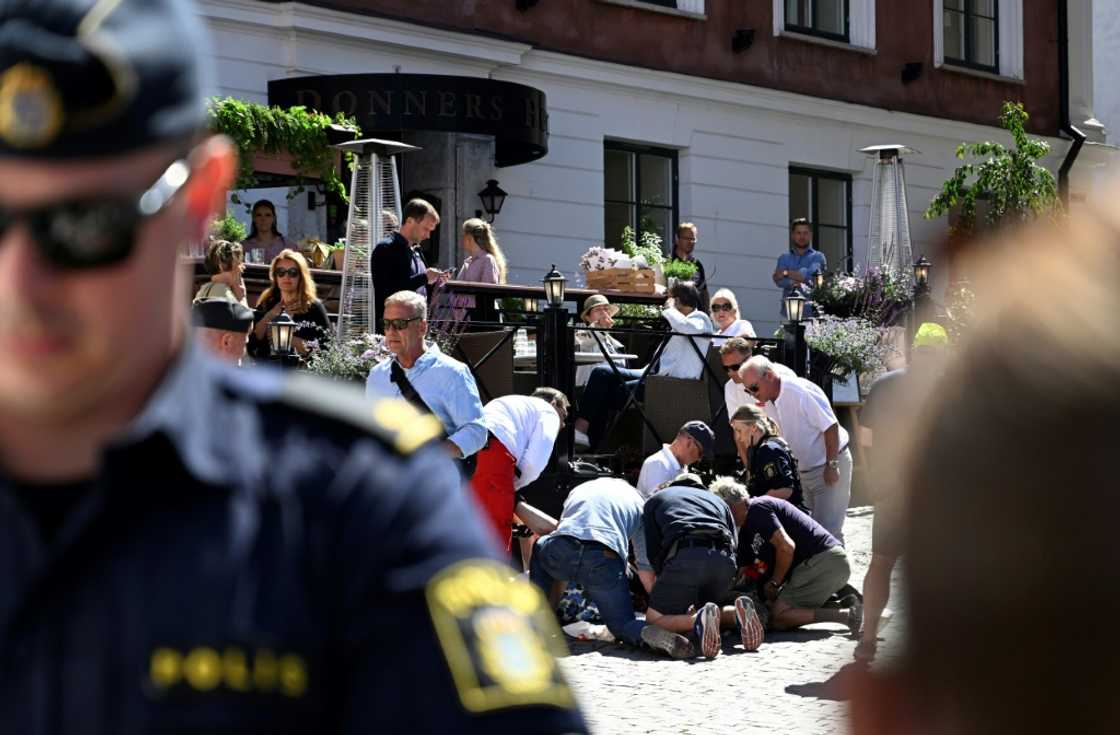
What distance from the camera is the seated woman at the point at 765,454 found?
11820 mm

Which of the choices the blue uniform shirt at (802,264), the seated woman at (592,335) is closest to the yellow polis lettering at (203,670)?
the seated woman at (592,335)

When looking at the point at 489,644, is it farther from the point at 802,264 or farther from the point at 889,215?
the point at 889,215

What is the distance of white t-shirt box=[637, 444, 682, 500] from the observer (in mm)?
12086

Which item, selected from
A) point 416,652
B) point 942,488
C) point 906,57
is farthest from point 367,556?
point 906,57

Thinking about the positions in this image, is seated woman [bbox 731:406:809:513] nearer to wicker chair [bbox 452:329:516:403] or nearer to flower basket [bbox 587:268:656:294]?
wicker chair [bbox 452:329:516:403]

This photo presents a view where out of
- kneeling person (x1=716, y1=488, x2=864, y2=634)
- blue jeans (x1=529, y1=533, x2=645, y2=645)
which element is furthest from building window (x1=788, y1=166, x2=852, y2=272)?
blue jeans (x1=529, y1=533, x2=645, y2=645)

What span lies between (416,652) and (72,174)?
0.45 m

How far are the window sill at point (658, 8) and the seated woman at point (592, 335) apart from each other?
346 inches

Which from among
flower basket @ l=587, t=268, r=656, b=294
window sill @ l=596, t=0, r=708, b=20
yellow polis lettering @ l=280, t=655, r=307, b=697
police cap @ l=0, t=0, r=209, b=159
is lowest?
yellow polis lettering @ l=280, t=655, r=307, b=697

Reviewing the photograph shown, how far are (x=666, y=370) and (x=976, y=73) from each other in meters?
14.6

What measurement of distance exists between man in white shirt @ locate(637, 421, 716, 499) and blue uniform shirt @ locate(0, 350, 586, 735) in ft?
34.5

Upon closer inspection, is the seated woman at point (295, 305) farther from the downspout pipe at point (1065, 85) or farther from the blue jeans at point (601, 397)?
the downspout pipe at point (1065, 85)

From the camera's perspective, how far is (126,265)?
55.7 inches

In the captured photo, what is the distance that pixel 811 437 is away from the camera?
12719 mm
